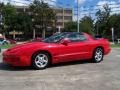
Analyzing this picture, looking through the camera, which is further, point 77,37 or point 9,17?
point 9,17

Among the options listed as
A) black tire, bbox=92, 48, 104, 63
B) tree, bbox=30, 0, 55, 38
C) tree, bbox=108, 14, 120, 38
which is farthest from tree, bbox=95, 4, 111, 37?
black tire, bbox=92, 48, 104, 63

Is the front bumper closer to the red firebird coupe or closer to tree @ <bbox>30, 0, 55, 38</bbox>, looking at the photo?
the red firebird coupe

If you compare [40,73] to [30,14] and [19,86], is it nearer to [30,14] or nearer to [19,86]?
[19,86]

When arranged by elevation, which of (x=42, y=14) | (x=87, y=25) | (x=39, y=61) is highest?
(x=42, y=14)

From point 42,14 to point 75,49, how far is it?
70.0m

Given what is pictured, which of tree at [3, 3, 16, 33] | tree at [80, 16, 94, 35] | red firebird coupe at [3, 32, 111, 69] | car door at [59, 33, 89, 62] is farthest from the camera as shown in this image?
tree at [80, 16, 94, 35]

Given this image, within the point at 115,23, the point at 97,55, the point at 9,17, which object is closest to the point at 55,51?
the point at 97,55

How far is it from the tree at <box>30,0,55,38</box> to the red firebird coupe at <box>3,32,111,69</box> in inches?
2691

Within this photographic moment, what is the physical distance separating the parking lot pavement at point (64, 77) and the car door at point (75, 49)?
13.4 inches

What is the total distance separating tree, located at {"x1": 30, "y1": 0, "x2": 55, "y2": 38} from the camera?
82188 millimetres

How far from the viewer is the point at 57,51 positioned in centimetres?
1208

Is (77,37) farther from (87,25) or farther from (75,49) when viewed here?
(87,25)

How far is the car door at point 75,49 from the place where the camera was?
40.4ft

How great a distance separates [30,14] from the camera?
90438 millimetres
